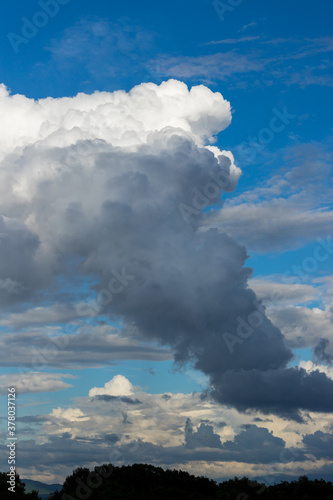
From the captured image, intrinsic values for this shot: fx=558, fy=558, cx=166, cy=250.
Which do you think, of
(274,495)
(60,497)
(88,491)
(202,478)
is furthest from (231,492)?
(60,497)

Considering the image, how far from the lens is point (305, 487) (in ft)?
284

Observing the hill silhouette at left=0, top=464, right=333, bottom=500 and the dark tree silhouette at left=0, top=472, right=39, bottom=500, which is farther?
the hill silhouette at left=0, top=464, right=333, bottom=500

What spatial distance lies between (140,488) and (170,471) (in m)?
11.6

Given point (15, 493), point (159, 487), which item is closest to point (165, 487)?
point (159, 487)

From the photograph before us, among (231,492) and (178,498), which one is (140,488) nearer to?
(178,498)

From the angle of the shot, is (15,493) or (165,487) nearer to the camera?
(15,493)

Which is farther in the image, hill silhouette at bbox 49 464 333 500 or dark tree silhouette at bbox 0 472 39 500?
hill silhouette at bbox 49 464 333 500

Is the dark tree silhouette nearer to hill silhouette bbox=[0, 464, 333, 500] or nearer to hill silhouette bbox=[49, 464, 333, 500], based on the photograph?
hill silhouette bbox=[0, 464, 333, 500]

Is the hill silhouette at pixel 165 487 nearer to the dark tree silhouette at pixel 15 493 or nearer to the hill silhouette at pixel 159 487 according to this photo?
the hill silhouette at pixel 159 487

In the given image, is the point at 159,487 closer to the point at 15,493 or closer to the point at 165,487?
the point at 165,487

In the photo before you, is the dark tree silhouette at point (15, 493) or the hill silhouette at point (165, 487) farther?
the hill silhouette at point (165, 487)

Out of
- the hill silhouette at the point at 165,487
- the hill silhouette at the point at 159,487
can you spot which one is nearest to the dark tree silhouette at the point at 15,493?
the hill silhouette at the point at 159,487

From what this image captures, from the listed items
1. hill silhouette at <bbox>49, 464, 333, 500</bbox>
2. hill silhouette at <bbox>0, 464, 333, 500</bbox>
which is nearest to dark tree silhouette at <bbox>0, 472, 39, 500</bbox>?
hill silhouette at <bbox>0, 464, 333, 500</bbox>

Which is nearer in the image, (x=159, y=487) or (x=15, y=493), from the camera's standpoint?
(x=15, y=493)
